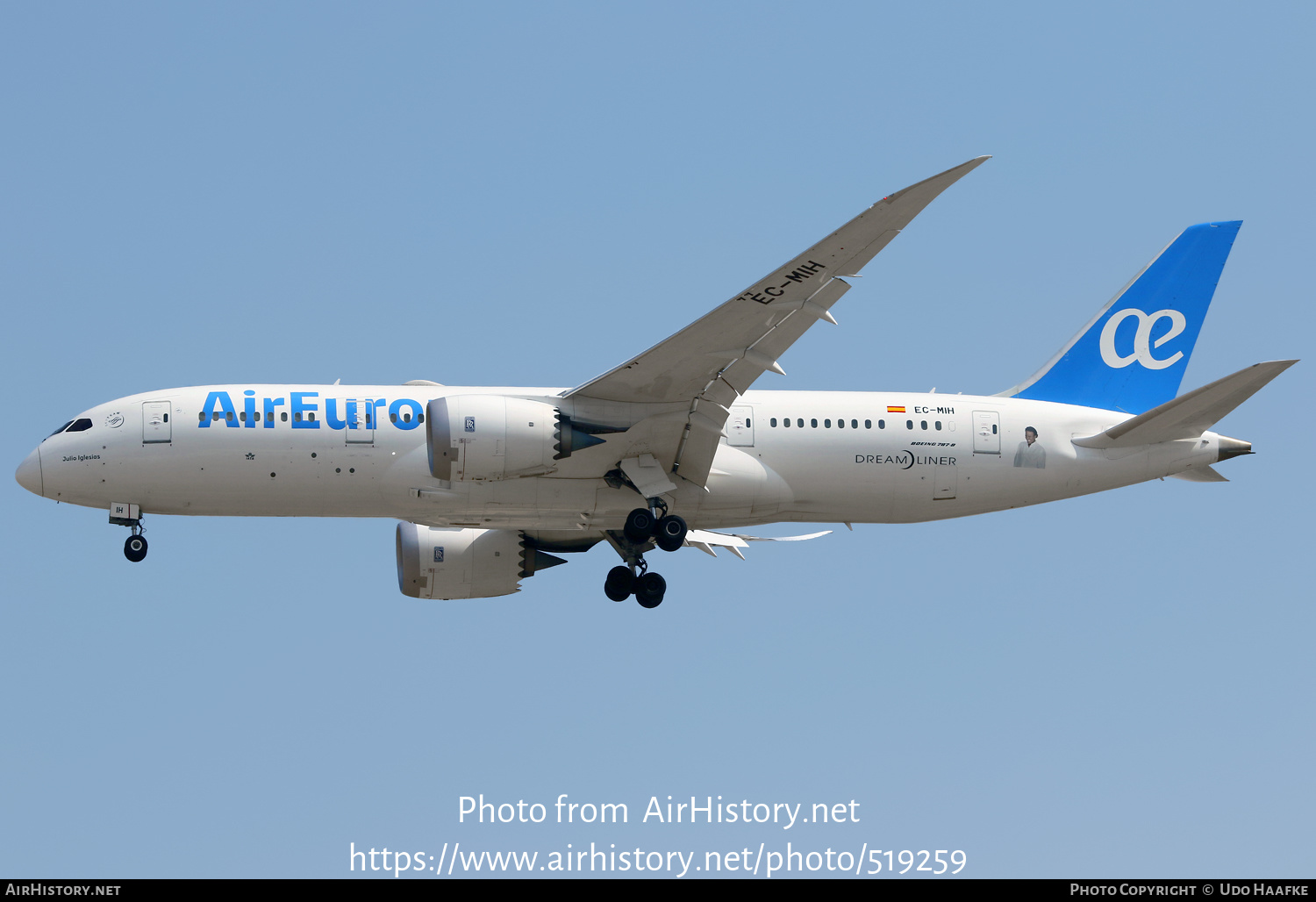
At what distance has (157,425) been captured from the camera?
30.6 m

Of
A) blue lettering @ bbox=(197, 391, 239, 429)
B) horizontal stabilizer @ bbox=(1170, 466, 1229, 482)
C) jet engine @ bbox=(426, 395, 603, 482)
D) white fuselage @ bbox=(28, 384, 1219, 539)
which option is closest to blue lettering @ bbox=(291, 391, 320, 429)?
white fuselage @ bbox=(28, 384, 1219, 539)

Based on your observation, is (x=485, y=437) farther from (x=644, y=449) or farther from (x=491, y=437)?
(x=644, y=449)

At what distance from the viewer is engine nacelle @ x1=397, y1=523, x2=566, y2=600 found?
35344 mm

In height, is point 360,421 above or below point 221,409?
below

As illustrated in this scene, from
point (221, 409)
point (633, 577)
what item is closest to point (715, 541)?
point (633, 577)

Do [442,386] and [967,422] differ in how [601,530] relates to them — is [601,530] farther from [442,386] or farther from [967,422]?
[967,422]

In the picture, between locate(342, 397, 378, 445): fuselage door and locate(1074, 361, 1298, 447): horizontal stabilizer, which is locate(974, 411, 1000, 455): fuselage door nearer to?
locate(1074, 361, 1298, 447): horizontal stabilizer

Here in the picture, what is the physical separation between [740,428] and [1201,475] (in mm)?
9857

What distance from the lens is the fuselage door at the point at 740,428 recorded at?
31.9 metres

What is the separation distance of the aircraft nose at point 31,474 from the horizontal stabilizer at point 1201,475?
23014 millimetres

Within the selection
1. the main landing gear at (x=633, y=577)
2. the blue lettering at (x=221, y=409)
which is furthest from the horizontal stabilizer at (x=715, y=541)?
the blue lettering at (x=221, y=409)

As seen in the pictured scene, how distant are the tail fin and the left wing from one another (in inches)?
321

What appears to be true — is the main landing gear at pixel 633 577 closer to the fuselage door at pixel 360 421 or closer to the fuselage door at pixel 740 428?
the fuselage door at pixel 740 428

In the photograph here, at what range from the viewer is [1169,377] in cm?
3572
